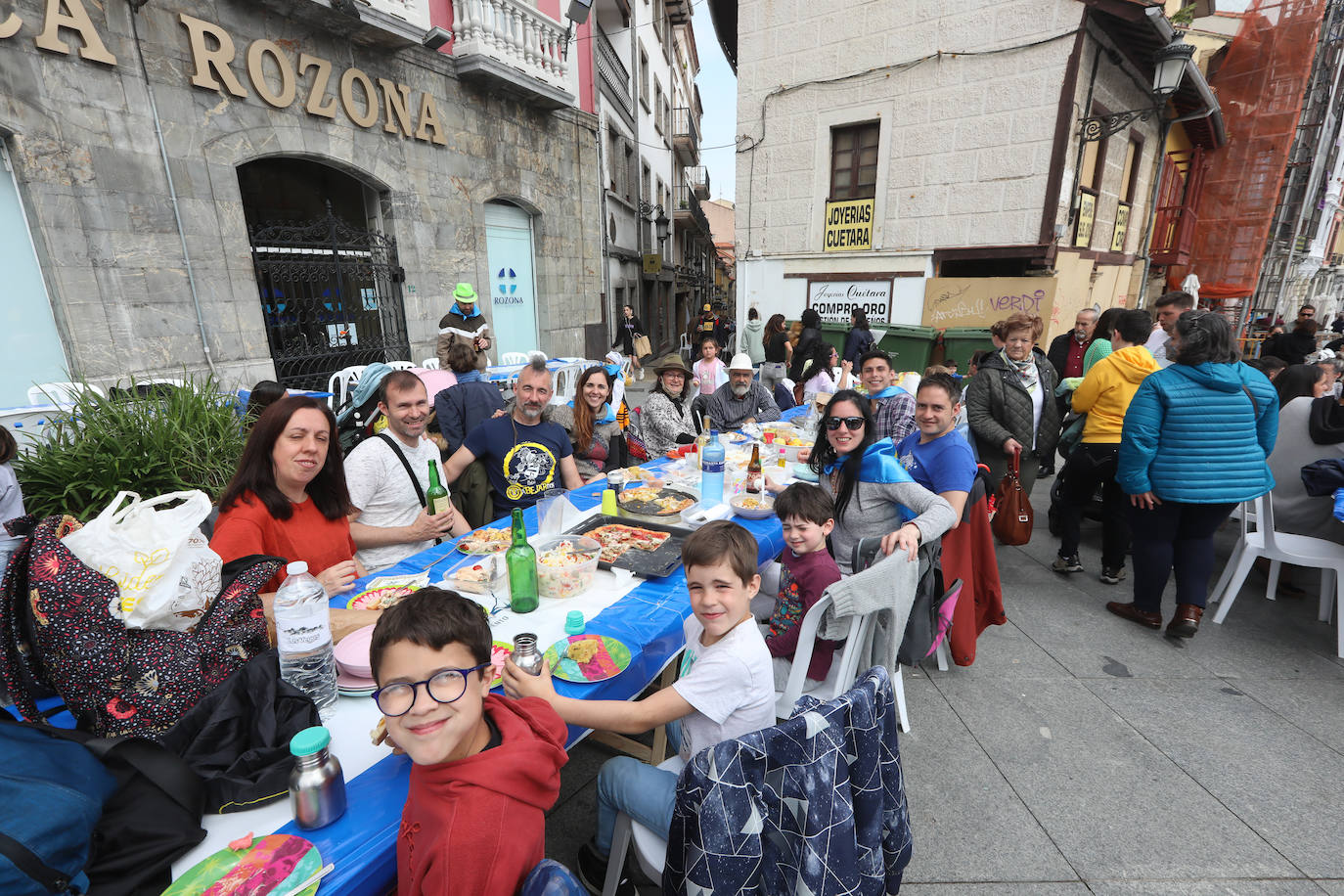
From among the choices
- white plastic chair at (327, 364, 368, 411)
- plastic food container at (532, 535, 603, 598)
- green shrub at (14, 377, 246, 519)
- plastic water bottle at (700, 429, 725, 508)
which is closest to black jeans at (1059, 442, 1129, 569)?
plastic water bottle at (700, 429, 725, 508)

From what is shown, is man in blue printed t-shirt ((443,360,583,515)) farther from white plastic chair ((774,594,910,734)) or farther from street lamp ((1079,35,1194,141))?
street lamp ((1079,35,1194,141))

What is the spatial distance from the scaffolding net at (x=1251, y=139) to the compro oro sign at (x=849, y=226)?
43.5ft

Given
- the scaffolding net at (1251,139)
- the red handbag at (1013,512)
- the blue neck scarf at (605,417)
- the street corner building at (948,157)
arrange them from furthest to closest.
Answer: the scaffolding net at (1251,139) → the street corner building at (948,157) → the blue neck scarf at (605,417) → the red handbag at (1013,512)

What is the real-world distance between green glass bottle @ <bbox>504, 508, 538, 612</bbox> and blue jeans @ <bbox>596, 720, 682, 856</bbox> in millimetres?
671

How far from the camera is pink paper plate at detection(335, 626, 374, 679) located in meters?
1.67

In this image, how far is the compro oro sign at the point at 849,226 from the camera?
11.1 m

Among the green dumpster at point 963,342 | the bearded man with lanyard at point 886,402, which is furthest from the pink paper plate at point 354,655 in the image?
the green dumpster at point 963,342

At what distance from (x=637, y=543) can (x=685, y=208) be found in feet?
81.7

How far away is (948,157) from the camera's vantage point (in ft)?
32.8

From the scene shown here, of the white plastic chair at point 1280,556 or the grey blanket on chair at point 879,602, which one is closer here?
the grey blanket on chair at point 879,602

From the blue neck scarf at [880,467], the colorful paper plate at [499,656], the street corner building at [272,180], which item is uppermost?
the street corner building at [272,180]

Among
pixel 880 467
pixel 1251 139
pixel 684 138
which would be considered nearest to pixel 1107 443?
pixel 880 467

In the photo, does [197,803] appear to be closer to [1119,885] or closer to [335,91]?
[1119,885]

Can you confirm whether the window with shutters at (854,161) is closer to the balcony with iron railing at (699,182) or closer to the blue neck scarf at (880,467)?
the blue neck scarf at (880,467)
